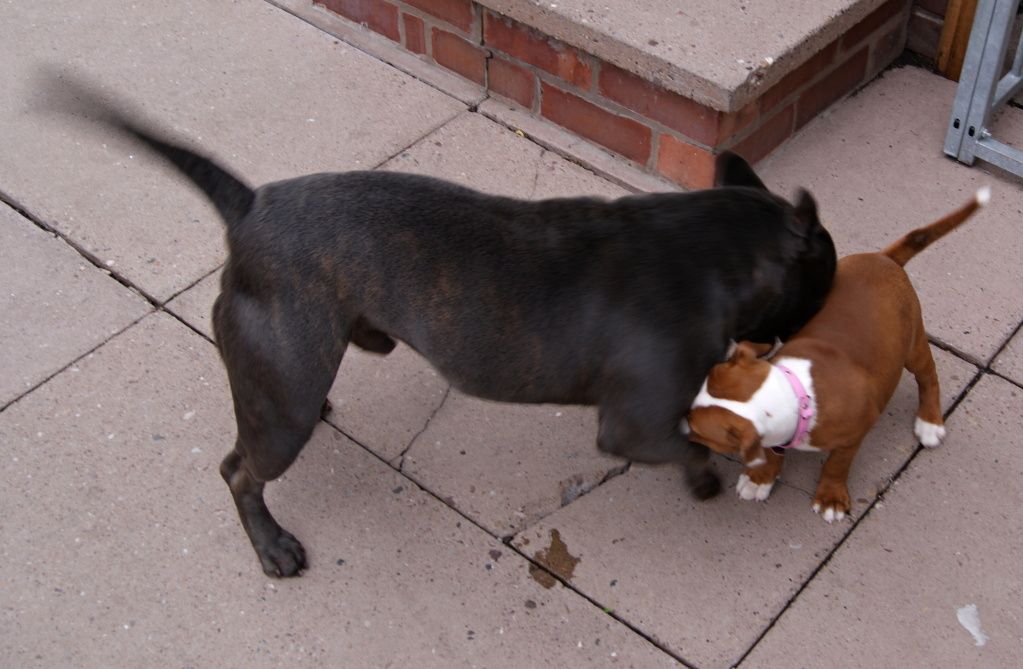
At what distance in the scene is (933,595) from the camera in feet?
10.8

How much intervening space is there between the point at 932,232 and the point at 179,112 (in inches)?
126

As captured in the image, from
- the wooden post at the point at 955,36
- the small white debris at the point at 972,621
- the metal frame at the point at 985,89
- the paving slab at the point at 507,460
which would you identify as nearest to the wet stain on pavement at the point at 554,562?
the paving slab at the point at 507,460

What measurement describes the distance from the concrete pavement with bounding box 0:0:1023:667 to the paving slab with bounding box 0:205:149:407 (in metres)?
0.01

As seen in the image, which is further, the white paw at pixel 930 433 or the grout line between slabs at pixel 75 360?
the grout line between slabs at pixel 75 360

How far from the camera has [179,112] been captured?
496cm

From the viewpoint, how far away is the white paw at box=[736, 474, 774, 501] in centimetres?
354

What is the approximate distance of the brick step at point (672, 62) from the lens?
424 centimetres

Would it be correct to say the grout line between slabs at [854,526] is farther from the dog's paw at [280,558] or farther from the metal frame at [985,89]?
the dog's paw at [280,558]

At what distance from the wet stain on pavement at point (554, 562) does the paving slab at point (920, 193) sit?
61.4 inches

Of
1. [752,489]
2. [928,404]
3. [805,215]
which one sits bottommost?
[752,489]

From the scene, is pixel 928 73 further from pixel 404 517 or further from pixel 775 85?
pixel 404 517

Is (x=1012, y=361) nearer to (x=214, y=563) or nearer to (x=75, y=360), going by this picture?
(x=214, y=563)

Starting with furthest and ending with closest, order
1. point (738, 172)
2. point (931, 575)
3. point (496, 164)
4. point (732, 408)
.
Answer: point (496, 164) → point (931, 575) → point (738, 172) → point (732, 408)

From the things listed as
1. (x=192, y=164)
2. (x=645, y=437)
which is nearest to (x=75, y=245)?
(x=192, y=164)
